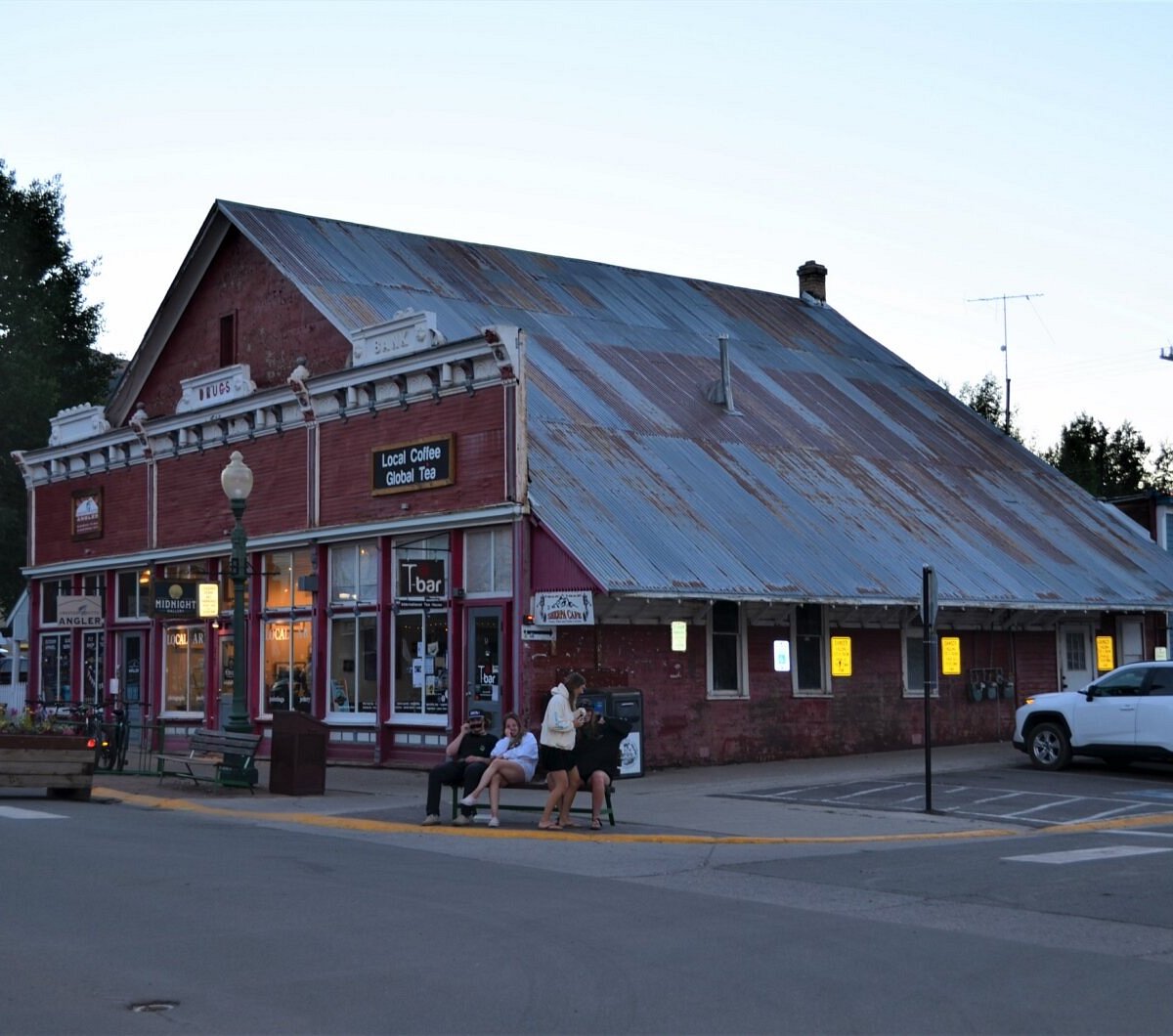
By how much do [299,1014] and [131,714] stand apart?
27974mm

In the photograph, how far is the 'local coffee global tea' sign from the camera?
25547 millimetres

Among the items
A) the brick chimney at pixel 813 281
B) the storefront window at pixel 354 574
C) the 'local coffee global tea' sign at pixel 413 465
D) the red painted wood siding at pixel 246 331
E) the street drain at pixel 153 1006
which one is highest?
the brick chimney at pixel 813 281

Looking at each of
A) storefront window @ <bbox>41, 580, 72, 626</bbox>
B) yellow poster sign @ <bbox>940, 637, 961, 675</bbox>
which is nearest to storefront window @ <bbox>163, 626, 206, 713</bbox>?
storefront window @ <bbox>41, 580, 72, 626</bbox>

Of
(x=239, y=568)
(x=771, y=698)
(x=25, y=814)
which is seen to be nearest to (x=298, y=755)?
(x=239, y=568)

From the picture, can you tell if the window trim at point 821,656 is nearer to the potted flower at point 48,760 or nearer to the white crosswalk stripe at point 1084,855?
the white crosswalk stripe at point 1084,855

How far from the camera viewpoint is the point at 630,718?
23.5 meters

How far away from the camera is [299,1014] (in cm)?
791

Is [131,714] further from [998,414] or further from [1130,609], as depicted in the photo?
[998,414]

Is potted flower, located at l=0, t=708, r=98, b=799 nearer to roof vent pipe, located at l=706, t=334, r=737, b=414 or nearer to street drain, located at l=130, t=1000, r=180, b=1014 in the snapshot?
street drain, located at l=130, t=1000, r=180, b=1014

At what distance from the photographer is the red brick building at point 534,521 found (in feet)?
82.2

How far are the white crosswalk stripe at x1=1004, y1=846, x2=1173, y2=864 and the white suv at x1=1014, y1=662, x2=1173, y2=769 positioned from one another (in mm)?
7567

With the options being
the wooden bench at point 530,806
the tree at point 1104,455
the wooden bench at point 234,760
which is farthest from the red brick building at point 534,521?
the tree at point 1104,455

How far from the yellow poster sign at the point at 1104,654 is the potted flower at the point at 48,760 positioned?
2173cm

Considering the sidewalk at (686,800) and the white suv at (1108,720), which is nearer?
the sidewalk at (686,800)
